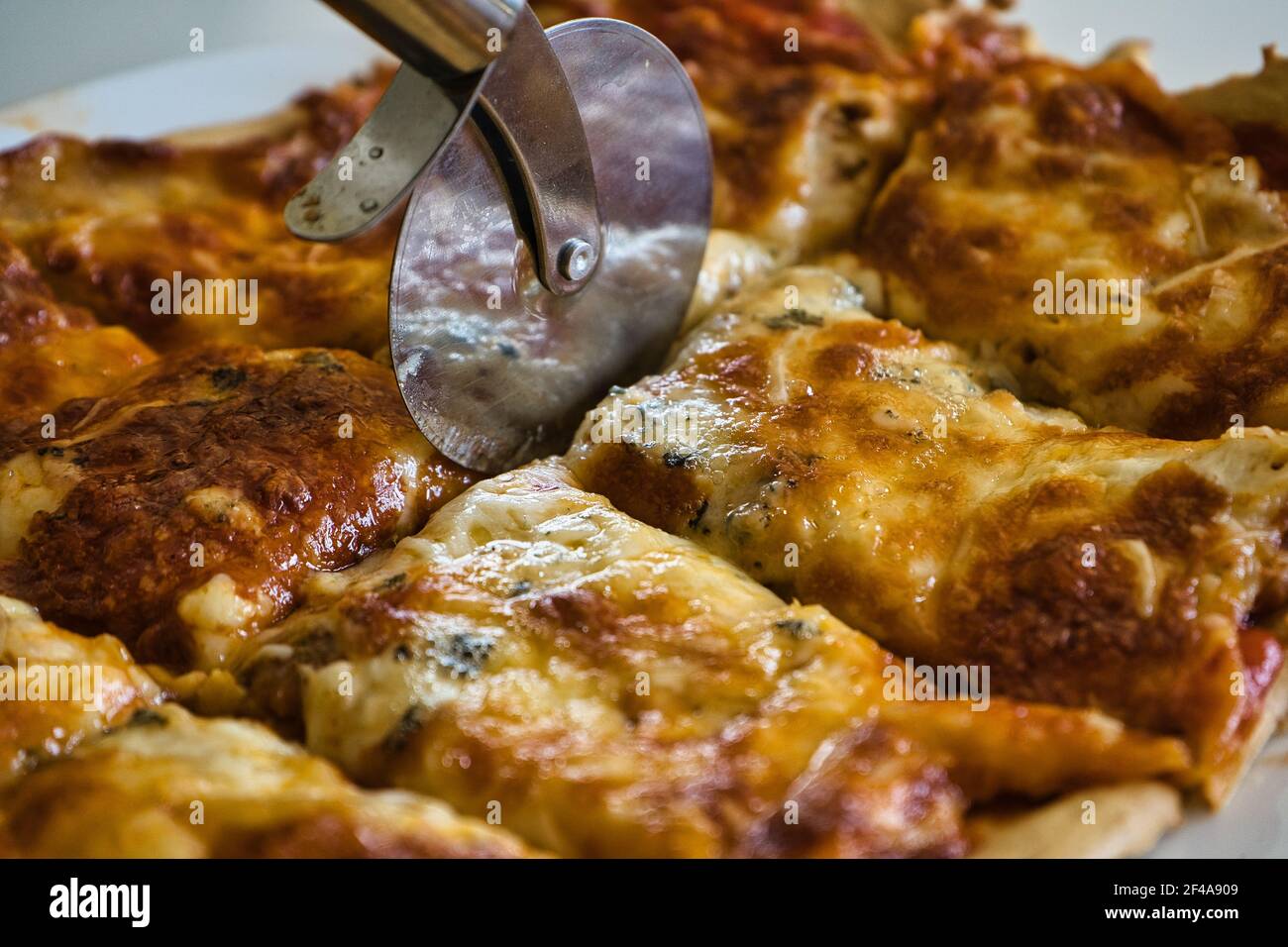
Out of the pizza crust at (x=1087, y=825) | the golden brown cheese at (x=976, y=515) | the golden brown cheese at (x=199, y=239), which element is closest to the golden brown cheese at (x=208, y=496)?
the golden brown cheese at (x=199, y=239)

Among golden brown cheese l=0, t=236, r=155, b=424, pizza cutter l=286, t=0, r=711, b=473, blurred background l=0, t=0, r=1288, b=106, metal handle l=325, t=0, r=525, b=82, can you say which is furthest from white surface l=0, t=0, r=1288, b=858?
Result: metal handle l=325, t=0, r=525, b=82

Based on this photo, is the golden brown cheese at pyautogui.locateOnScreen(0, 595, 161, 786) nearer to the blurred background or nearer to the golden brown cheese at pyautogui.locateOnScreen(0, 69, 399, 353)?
the golden brown cheese at pyautogui.locateOnScreen(0, 69, 399, 353)

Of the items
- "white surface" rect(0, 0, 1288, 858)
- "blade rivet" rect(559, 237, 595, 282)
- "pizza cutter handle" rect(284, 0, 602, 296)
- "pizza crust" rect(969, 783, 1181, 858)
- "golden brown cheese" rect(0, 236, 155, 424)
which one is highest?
"white surface" rect(0, 0, 1288, 858)

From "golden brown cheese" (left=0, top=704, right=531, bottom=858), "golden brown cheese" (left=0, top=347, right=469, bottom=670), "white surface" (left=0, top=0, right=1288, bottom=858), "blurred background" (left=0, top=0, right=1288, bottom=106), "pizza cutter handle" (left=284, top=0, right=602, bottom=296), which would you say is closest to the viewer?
"golden brown cheese" (left=0, top=704, right=531, bottom=858)

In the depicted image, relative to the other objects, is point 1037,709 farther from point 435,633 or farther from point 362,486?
point 362,486

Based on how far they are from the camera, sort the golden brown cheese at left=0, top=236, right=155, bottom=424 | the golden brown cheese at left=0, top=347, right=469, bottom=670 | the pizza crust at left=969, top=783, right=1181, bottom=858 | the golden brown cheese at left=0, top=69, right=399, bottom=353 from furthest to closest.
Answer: the golden brown cheese at left=0, top=69, right=399, bottom=353, the golden brown cheese at left=0, top=236, right=155, bottom=424, the golden brown cheese at left=0, top=347, right=469, bottom=670, the pizza crust at left=969, top=783, right=1181, bottom=858

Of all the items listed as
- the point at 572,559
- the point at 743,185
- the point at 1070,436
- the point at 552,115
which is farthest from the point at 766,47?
the point at 572,559
